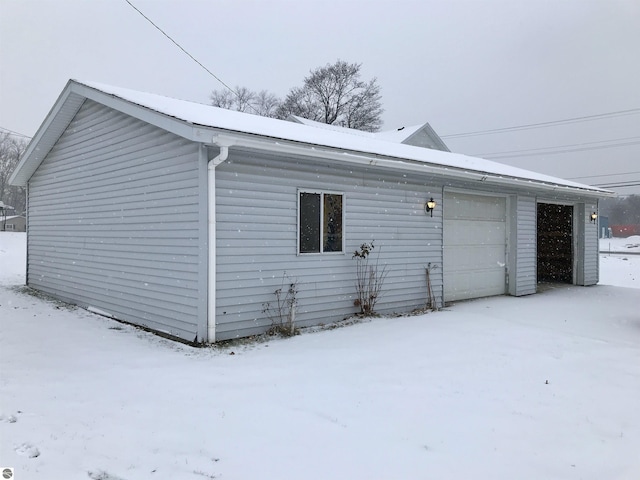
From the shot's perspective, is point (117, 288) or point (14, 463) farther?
point (117, 288)

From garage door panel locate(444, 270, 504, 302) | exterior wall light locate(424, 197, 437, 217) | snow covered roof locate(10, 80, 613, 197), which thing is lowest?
garage door panel locate(444, 270, 504, 302)

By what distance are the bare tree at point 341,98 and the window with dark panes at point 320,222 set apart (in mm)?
26027

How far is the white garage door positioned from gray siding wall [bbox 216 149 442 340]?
0.83 metres

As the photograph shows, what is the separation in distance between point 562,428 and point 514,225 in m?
8.07

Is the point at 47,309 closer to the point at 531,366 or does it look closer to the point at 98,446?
the point at 98,446

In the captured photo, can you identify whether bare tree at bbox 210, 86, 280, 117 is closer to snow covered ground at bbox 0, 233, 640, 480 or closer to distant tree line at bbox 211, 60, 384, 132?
distant tree line at bbox 211, 60, 384, 132

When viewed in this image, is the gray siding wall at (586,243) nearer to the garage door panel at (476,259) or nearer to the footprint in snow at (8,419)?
the garage door panel at (476,259)

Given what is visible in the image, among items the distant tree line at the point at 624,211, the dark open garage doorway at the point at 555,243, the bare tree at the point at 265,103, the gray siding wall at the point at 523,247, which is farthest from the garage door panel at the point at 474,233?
the distant tree line at the point at 624,211

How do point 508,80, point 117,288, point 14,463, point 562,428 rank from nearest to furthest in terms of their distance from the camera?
point 14,463 → point 562,428 → point 117,288 → point 508,80

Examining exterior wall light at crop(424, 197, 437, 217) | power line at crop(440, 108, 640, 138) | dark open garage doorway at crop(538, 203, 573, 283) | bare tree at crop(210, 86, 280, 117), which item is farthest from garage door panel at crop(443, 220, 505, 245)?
power line at crop(440, 108, 640, 138)

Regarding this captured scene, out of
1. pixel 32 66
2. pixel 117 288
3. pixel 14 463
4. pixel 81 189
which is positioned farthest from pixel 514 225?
pixel 32 66

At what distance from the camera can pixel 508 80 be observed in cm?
5003

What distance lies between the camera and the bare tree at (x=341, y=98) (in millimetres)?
32312

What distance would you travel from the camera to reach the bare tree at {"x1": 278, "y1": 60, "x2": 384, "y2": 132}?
32.3 meters
